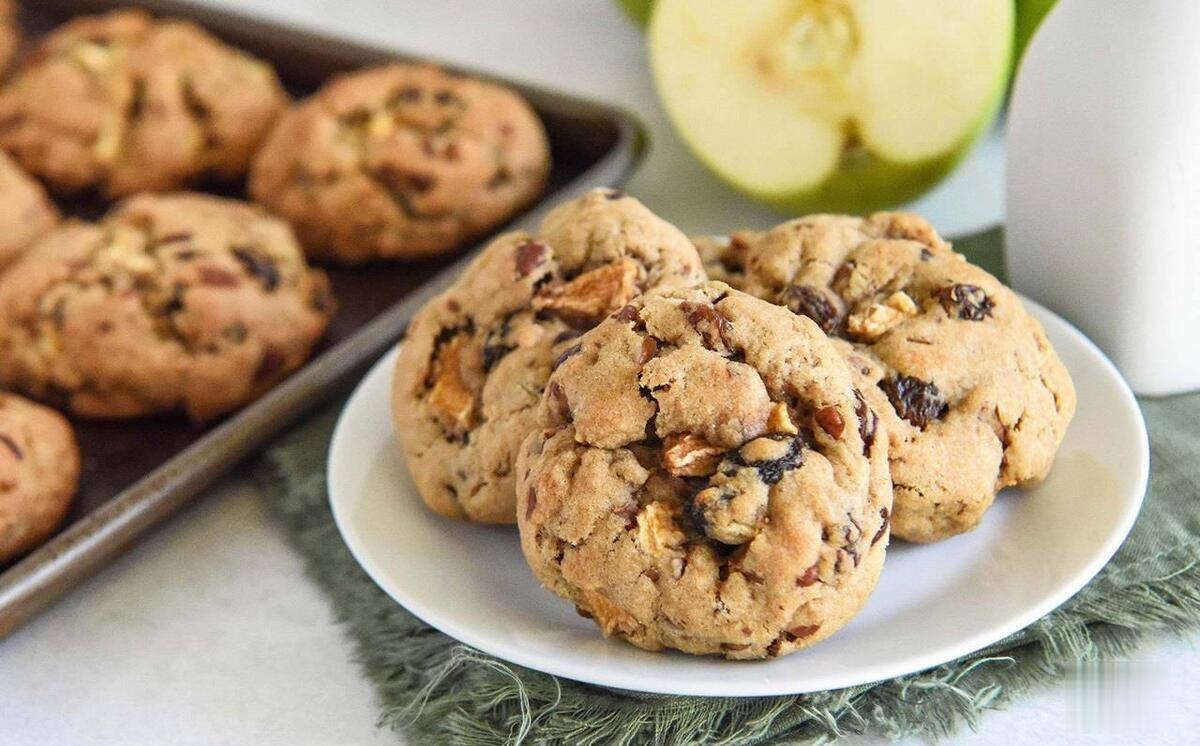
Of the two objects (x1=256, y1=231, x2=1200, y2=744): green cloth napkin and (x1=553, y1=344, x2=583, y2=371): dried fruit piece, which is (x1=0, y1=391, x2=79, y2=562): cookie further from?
(x1=553, y1=344, x2=583, y2=371): dried fruit piece

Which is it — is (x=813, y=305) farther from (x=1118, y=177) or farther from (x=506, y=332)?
(x=1118, y=177)

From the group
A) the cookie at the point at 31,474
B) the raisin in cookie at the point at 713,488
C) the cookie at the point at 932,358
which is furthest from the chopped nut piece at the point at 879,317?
the cookie at the point at 31,474

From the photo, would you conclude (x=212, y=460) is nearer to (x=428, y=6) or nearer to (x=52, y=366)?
(x=52, y=366)

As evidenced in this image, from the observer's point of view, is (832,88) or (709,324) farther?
(832,88)

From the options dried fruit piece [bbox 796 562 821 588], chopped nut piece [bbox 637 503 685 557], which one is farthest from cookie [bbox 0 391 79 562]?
dried fruit piece [bbox 796 562 821 588]

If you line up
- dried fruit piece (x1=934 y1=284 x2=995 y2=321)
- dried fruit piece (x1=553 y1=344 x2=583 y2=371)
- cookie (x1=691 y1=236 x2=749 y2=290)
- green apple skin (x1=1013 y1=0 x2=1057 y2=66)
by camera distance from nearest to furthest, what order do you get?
1. dried fruit piece (x1=553 y1=344 x2=583 y2=371)
2. dried fruit piece (x1=934 y1=284 x2=995 y2=321)
3. cookie (x1=691 y1=236 x2=749 y2=290)
4. green apple skin (x1=1013 y1=0 x2=1057 y2=66)

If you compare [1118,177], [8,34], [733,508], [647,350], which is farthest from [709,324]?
[8,34]

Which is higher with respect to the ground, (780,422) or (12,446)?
(780,422)
